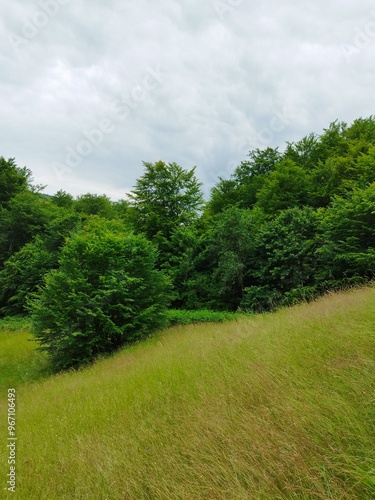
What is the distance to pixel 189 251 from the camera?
17.7 m

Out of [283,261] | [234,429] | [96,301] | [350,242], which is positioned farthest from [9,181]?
[234,429]

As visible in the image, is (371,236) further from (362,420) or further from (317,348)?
(362,420)

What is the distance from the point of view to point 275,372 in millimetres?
3066

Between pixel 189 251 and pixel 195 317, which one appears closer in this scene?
pixel 195 317

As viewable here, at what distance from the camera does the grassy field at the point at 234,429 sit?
1.79 m

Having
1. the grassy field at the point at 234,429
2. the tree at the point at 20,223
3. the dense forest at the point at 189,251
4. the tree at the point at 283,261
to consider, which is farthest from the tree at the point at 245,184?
the grassy field at the point at 234,429

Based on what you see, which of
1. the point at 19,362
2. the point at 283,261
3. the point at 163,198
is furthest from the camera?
the point at 163,198

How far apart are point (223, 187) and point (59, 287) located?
22836 millimetres

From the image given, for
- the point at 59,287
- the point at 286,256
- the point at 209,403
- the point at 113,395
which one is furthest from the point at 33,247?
the point at 209,403

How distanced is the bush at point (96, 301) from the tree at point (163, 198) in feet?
27.9

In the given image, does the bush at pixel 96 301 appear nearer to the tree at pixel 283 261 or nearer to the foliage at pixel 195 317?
the foliage at pixel 195 317

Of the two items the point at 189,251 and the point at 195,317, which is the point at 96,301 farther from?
the point at 189,251

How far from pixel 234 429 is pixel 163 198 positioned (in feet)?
63.4

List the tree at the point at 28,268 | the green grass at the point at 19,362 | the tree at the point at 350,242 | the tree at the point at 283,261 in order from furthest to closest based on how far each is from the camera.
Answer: the tree at the point at 28,268 < the tree at the point at 283,261 < the tree at the point at 350,242 < the green grass at the point at 19,362
